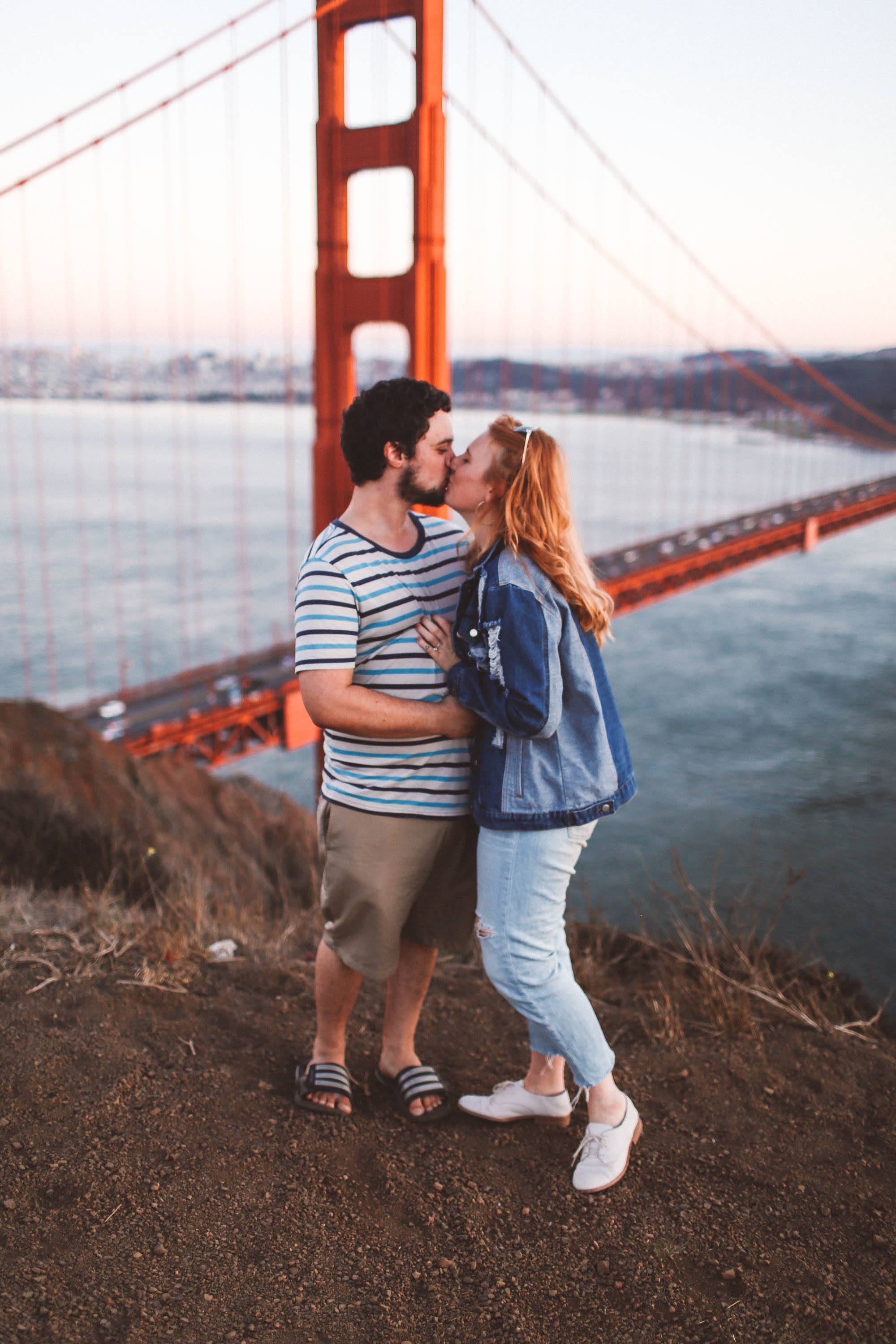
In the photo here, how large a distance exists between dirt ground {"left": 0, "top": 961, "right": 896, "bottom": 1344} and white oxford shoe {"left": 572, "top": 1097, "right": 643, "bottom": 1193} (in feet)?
0.10

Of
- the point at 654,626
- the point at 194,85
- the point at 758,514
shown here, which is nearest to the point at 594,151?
the point at 194,85

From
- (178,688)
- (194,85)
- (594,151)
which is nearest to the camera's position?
(194,85)

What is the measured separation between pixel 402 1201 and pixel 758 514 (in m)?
27.6

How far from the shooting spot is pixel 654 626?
6588cm

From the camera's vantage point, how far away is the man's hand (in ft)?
6.42

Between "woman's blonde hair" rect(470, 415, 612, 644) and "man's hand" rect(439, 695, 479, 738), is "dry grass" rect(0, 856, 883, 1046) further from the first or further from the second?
"woman's blonde hair" rect(470, 415, 612, 644)

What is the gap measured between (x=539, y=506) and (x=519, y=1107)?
4.28 ft

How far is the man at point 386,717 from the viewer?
1.93 m

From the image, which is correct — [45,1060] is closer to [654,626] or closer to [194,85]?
[194,85]

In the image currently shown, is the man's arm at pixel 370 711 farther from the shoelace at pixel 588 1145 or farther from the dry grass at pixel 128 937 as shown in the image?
the dry grass at pixel 128 937

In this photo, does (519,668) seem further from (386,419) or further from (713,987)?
(713,987)

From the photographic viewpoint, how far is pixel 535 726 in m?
1.80

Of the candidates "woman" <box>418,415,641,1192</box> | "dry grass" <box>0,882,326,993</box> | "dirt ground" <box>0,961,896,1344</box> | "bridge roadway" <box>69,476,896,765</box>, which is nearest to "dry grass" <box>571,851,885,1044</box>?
"dirt ground" <box>0,961,896,1344</box>

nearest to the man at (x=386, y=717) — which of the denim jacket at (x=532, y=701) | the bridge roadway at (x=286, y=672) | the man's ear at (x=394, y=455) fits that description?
the man's ear at (x=394, y=455)
